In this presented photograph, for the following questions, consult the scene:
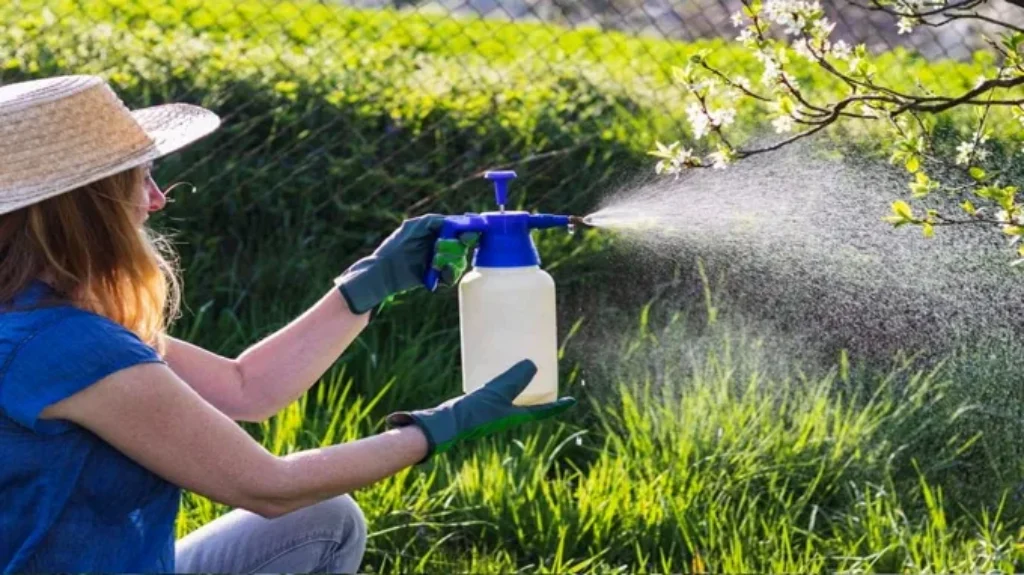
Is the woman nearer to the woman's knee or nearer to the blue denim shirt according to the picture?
the blue denim shirt

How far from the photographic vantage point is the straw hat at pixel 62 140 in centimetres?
245

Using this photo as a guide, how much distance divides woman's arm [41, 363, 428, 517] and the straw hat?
0.31m

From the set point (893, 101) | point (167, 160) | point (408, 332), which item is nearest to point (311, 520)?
point (893, 101)

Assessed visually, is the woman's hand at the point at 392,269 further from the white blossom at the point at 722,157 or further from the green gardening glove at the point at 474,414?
the white blossom at the point at 722,157

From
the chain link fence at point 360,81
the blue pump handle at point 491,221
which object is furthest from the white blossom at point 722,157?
the chain link fence at point 360,81

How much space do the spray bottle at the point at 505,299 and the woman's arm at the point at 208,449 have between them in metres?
0.33

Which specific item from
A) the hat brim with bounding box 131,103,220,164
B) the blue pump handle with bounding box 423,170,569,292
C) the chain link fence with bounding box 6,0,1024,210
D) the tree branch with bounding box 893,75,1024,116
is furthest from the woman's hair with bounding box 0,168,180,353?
the chain link fence with bounding box 6,0,1024,210

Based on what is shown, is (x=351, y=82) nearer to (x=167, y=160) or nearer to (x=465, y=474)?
(x=167, y=160)

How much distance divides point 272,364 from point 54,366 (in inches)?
26.1

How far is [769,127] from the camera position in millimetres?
5004

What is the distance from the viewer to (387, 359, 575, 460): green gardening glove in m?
2.53

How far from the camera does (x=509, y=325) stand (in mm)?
2811

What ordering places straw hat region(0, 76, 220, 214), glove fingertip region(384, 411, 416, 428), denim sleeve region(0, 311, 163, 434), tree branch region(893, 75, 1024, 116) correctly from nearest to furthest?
denim sleeve region(0, 311, 163, 434)
straw hat region(0, 76, 220, 214)
glove fingertip region(384, 411, 416, 428)
tree branch region(893, 75, 1024, 116)

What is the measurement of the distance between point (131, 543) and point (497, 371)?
686mm
